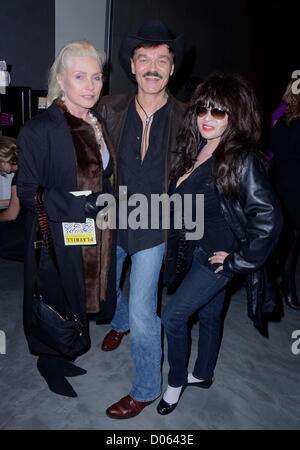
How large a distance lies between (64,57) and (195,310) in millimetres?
1472

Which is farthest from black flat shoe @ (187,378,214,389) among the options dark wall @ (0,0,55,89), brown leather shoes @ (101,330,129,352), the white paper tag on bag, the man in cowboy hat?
dark wall @ (0,0,55,89)

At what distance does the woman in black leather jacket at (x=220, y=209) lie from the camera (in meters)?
1.77

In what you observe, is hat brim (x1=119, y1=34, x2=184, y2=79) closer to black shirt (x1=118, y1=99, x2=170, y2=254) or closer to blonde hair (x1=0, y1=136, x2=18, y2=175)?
black shirt (x1=118, y1=99, x2=170, y2=254)

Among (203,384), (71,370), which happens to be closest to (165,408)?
(203,384)

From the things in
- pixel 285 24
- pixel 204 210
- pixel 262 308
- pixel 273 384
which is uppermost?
pixel 285 24

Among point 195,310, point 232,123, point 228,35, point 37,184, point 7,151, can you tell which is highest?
point 228,35

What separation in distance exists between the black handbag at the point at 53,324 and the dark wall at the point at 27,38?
3261 millimetres

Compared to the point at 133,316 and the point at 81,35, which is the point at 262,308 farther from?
the point at 81,35

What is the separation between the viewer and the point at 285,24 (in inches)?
348

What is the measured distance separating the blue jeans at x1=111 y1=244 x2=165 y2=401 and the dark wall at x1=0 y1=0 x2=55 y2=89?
3425mm

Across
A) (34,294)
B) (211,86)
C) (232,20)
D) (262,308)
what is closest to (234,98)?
(211,86)

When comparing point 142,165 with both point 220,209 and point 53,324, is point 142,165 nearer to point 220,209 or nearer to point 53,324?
point 220,209

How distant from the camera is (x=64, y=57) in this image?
1942 mm
